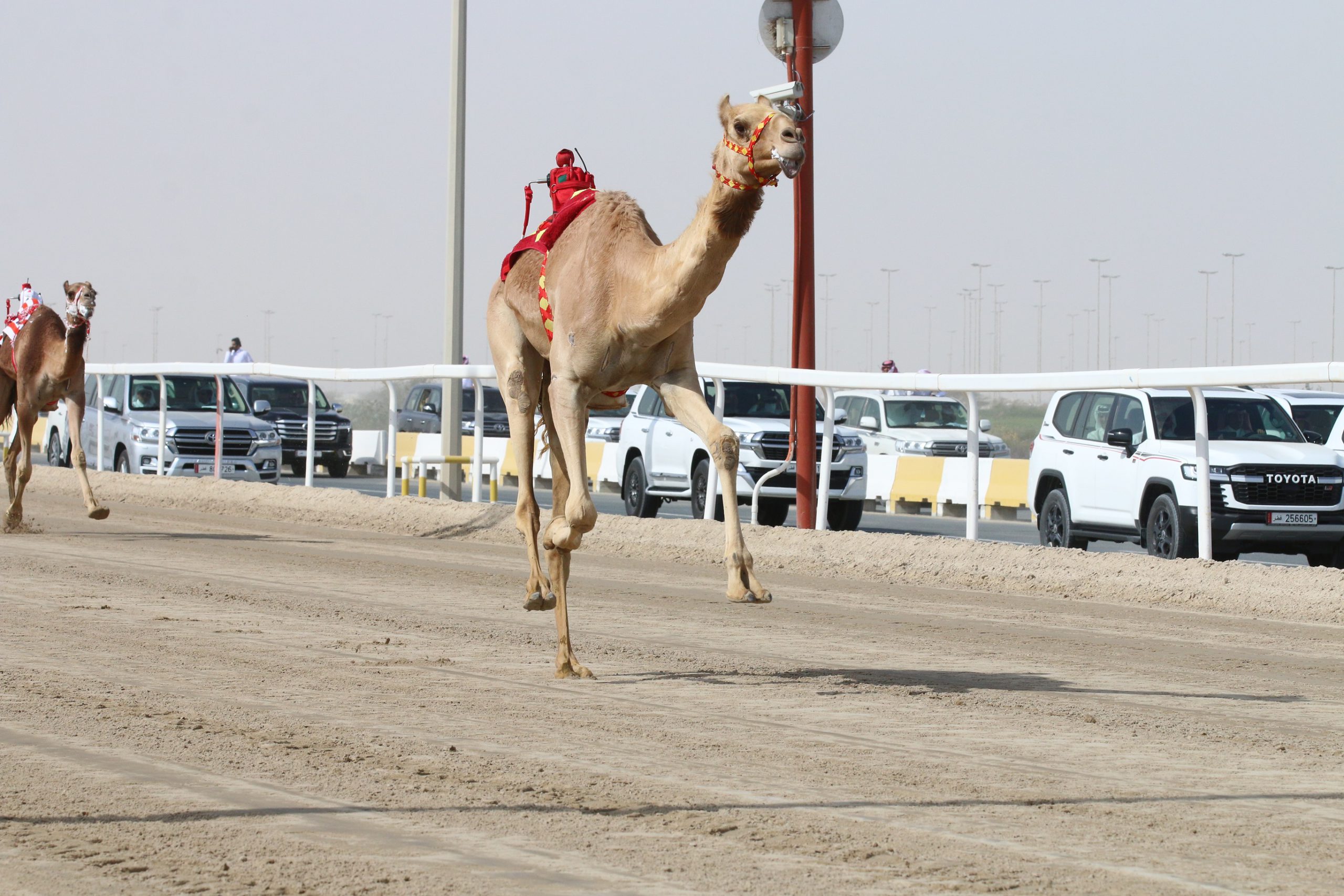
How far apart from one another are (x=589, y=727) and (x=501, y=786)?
4.14 ft

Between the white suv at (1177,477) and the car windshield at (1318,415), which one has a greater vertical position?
the car windshield at (1318,415)

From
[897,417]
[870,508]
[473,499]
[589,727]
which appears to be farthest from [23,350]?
[897,417]

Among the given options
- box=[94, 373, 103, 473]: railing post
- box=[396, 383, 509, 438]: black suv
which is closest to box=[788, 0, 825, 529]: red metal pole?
box=[94, 373, 103, 473]: railing post

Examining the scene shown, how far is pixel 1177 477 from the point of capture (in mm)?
16688

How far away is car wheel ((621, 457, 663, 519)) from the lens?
2372 cm

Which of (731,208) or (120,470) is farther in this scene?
(120,470)

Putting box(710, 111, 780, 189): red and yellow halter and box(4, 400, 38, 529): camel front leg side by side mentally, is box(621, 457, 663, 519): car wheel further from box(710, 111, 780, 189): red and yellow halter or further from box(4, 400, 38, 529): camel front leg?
box(710, 111, 780, 189): red and yellow halter

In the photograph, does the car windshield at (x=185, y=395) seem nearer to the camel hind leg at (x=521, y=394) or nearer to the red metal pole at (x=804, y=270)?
the red metal pole at (x=804, y=270)

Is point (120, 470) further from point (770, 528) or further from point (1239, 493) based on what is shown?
point (1239, 493)

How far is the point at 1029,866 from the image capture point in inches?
207

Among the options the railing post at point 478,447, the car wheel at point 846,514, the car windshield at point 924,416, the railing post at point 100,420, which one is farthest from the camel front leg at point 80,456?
the car windshield at point 924,416

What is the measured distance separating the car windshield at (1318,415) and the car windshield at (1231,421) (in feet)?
18.0

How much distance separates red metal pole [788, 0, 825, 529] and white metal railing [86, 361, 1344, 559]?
0.67 ft

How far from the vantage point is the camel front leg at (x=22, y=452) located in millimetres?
18859
